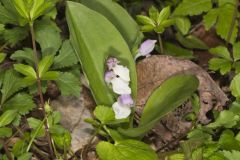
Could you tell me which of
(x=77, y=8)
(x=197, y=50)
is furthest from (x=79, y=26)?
(x=197, y=50)

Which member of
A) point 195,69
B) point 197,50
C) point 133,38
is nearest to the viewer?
point 133,38

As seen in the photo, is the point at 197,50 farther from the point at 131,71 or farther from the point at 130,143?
the point at 130,143

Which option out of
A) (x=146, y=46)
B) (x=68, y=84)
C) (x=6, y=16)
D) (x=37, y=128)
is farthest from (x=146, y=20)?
(x=37, y=128)

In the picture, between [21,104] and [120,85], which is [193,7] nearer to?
[120,85]

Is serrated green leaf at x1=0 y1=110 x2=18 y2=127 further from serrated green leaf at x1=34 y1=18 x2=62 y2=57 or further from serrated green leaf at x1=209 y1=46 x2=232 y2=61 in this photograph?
serrated green leaf at x1=209 y1=46 x2=232 y2=61

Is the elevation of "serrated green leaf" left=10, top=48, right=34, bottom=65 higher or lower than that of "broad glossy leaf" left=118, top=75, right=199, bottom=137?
higher

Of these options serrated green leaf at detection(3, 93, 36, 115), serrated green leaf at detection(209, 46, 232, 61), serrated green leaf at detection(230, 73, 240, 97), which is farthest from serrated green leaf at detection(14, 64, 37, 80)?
serrated green leaf at detection(209, 46, 232, 61)

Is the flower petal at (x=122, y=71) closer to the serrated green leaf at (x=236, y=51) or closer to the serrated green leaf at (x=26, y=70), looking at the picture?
the serrated green leaf at (x=26, y=70)
